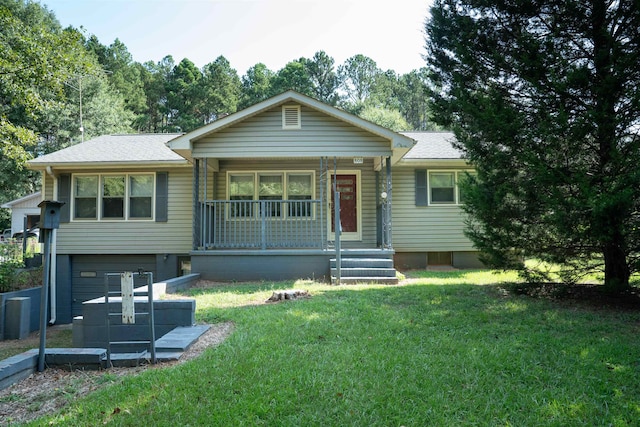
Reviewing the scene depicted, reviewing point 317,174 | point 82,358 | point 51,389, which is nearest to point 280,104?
point 317,174

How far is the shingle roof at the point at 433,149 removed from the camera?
10648 millimetres

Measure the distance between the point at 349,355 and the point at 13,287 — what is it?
8848 millimetres

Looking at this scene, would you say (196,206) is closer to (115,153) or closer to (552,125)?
(115,153)

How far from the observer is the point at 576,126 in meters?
5.05

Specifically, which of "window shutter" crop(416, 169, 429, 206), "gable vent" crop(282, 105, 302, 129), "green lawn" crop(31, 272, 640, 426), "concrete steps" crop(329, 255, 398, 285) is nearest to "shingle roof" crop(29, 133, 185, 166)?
"gable vent" crop(282, 105, 302, 129)

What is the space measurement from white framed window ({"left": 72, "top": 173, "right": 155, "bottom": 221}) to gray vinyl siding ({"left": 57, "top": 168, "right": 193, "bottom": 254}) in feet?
0.68

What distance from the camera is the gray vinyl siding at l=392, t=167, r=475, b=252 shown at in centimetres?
1066

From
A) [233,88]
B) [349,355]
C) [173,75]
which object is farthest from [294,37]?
[173,75]

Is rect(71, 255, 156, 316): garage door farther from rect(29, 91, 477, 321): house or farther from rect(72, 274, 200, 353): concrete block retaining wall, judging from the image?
rect(72, 274, 200, 353): concrete block retaining wall

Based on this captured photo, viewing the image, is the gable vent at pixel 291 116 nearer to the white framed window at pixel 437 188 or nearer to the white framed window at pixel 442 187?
the white framed window at pixel 437 188

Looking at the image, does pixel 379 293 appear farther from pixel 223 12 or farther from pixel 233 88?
pixel 233 88

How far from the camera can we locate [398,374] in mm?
3188

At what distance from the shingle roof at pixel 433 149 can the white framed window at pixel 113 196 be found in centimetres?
710

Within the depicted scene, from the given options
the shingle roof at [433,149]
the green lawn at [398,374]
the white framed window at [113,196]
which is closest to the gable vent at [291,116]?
the shingle roof at [433,149]
